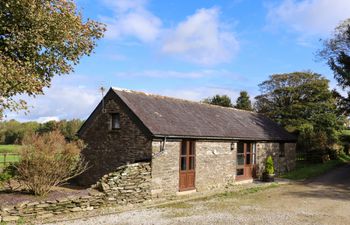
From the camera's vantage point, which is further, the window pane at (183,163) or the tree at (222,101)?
the tree at (222,101)

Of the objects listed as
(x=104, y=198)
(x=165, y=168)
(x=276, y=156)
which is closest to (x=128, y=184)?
(x=104, y=198)

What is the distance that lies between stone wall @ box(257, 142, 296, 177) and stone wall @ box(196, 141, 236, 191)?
3746 mm

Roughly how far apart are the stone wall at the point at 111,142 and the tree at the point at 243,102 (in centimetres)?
3796

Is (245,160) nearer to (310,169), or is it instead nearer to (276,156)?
(276,156)

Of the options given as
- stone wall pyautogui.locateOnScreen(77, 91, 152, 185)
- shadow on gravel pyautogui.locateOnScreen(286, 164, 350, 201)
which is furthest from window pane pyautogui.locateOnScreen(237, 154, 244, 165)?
stone wall pyautogui.locateOnScreen(77, 91, 152, 185)

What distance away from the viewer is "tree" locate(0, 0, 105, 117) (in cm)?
1115

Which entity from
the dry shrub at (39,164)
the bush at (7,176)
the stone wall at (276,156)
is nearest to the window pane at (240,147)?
the stone wall at (276,156)

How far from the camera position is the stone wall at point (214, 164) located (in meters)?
18.2

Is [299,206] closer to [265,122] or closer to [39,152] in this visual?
[39,152]

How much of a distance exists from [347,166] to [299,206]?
57.8 ft

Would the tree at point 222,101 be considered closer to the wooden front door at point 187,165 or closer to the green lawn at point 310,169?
the green lawn at point 310,169

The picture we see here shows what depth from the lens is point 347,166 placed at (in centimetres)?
2908

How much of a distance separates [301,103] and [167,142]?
95.6 feet

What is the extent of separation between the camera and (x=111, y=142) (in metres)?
17.8
